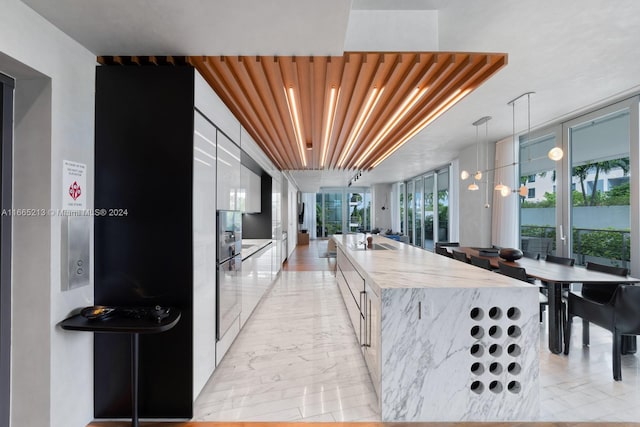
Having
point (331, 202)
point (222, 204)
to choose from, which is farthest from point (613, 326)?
point (331, 202)

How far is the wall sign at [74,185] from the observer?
177cm

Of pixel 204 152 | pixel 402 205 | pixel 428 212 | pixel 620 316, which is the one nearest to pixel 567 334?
pixel 620 316

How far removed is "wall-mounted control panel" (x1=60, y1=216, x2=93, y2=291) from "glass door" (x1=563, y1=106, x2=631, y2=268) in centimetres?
625

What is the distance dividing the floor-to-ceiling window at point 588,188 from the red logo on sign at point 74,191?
5.29 meters

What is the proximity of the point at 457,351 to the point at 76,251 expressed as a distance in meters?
2.69

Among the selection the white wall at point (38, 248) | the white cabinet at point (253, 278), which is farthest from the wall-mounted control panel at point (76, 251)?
the white cabinet at point (253, 278)

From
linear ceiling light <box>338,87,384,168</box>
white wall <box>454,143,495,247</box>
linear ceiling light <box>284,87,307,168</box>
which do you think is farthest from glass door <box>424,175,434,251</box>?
linear ceiling light <box>284,87,307,168</box>

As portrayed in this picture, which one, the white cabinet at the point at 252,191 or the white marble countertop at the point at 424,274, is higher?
the white cabinet at the point at 252,191

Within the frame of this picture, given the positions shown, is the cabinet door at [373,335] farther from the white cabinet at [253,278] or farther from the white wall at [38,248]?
the white wall at [38,248]

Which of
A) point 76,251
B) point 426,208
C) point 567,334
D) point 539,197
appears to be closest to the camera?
point 76,251

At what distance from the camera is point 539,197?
216 inches

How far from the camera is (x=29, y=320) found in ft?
5.42

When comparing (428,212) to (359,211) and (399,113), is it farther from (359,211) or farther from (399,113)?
(399,113)

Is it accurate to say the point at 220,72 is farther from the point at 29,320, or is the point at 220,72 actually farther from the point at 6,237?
the point at 29,320
